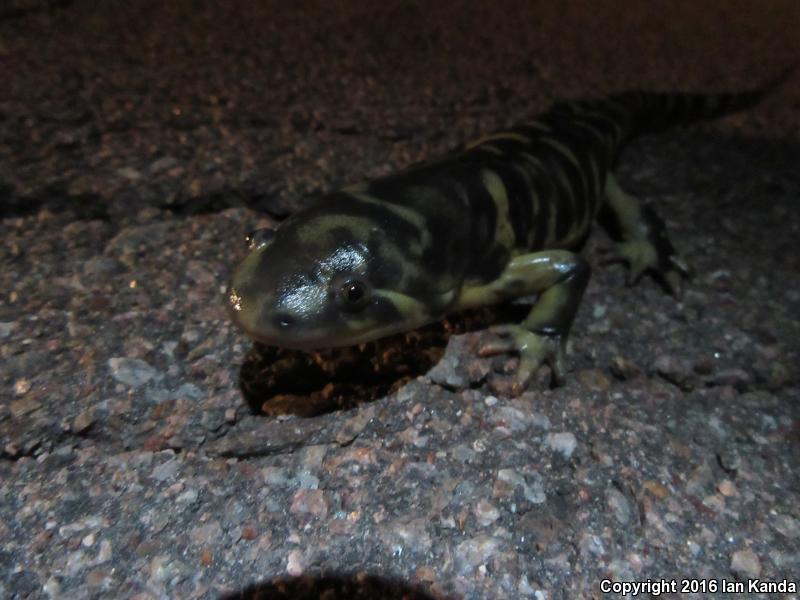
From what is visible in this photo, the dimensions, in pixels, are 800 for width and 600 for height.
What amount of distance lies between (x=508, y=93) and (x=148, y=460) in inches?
95.2

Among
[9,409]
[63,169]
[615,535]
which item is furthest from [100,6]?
[615,535]

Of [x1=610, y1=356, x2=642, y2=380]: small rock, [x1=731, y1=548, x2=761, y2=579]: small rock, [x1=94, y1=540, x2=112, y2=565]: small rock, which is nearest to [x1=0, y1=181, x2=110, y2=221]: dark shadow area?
[x1=94, y1=540, x2=112, y2=565]: small rock

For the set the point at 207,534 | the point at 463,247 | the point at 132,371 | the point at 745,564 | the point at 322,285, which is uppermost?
the point at 322,285

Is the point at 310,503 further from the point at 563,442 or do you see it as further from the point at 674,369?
the point at 674,369

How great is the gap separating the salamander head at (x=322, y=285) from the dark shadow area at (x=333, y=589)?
476 millimetres

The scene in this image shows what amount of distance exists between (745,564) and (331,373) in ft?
3.28

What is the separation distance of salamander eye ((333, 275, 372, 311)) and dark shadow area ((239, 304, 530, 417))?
262 mm

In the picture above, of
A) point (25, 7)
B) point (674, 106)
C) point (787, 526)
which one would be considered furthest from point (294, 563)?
point (25, 7)

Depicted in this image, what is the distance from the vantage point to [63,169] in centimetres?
239

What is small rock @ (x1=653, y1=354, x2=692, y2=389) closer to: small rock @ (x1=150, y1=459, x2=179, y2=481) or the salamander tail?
small rock @ (x1=150, y1=459, x2=179, y2=481)

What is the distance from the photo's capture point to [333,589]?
1.36m

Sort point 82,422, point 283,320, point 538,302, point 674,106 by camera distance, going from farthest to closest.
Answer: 1. point 674,106
2. point 538,302
3. point 82,422
4. point 283,320

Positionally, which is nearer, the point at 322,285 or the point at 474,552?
the point at 474,552

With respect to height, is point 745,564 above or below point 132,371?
below
